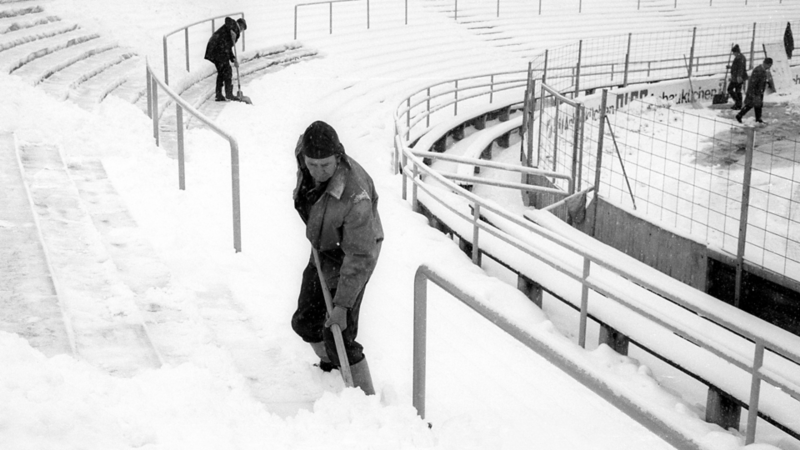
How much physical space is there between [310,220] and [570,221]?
20.7ft

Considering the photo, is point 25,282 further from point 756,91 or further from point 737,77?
point 737,77

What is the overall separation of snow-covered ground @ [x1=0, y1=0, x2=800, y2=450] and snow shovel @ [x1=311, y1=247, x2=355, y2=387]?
0.15 metres

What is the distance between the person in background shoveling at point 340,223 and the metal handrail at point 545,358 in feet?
1.25

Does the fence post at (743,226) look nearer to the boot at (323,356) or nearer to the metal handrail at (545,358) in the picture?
the boot at (323,356)

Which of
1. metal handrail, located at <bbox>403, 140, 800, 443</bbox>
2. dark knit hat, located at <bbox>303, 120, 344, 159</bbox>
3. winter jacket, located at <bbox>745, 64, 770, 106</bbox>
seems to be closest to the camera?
dark knit hat, located at <bbox>303, 120, 344, 159</bbox>

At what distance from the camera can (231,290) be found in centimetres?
587

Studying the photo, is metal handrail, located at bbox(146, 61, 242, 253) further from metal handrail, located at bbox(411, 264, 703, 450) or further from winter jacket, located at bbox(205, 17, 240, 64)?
winter jacket, located at bbox(205, 17, 240, 64)

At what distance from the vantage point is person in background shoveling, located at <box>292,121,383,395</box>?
4113 millimetres

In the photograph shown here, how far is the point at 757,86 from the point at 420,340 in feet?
54.4

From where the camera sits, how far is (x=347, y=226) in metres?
4.18

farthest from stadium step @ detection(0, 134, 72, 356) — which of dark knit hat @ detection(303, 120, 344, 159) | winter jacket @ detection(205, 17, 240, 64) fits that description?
winter jacket @ detection(205, 17, 240, 64)

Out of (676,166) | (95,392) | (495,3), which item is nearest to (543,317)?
(95,392)

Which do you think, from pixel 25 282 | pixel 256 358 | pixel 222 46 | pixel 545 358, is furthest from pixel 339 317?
pixel 222 46

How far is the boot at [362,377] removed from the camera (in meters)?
4.45
